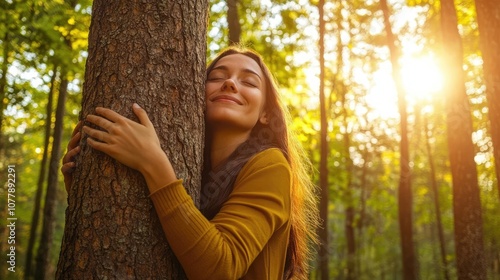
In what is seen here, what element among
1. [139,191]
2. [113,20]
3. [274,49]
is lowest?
[139,191]

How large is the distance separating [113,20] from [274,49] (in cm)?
1040

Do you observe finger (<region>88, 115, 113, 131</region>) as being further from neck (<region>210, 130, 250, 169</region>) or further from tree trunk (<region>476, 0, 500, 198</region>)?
tree trunk (<region>476, 0, 500, 198</region>)

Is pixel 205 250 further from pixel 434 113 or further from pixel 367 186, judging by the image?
pixel 367 186

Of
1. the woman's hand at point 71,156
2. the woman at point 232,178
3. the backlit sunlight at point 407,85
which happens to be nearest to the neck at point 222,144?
the woman at point 232,178

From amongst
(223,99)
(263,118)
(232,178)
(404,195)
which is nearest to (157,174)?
(232,178)

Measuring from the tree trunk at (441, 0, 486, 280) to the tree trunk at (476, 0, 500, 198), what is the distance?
50.8 inches

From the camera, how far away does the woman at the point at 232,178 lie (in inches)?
71.1

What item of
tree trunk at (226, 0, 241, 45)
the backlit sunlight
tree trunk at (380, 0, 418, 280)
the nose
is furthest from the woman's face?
the backlit sunlight

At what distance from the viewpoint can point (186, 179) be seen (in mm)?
2053

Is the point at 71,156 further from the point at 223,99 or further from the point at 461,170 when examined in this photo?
the point at 461,170

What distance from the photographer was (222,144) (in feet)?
8.34

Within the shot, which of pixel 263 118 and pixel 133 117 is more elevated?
pixel 263 118

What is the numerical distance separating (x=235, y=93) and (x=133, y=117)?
0.73 m

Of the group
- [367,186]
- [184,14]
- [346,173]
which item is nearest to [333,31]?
[346,173]
